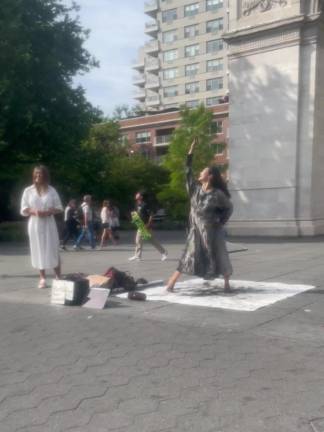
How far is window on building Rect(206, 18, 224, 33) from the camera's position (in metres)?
88.9

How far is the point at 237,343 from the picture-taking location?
16.5 feet

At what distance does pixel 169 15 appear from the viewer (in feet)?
316

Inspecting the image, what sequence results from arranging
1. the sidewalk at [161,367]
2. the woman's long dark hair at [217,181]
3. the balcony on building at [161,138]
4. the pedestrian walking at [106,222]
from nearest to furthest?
the sidewalk at [161,367], the woman's long dark hair at [217,181], the pedestrian walking at [106,222], the balcony on building at [161,138]

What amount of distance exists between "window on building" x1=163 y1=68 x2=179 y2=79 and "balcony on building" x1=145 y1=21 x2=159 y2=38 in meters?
7.65

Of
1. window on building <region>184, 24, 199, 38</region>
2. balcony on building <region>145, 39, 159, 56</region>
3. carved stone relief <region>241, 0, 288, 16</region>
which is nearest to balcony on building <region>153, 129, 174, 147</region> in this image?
window on building <region>184, 24, 199, 38</region>

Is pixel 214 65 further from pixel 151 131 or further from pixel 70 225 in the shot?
pixel 70 225

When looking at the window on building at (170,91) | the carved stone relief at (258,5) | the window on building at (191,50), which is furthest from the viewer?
the window on building at (170,91)

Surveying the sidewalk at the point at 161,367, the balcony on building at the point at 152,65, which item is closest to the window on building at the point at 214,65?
the balcony on building at the point at 152,65

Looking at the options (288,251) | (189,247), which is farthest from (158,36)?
(189,247)

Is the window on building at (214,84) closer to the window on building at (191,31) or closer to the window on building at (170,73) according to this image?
the window on building at (170,73)

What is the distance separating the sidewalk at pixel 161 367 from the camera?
341 cm

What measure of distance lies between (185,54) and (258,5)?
7602cm

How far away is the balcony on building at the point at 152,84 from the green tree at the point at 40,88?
75.4 meters

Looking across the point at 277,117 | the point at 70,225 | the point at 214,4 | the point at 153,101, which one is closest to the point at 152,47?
the point at 153,101
